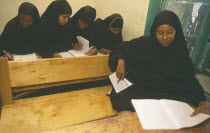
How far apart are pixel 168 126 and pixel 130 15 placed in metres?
2.14

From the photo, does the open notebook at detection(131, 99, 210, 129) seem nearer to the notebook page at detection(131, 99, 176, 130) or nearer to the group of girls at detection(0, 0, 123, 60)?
the notebook page at detection(131, 99, 176, 130)

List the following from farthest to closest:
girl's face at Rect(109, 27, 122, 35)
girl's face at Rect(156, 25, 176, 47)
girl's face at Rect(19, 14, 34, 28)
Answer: girl's face at Rect(109, 27, 122, 35) → girl's face at Rect(19, 14, 34, 28) → girl's face at Rect(156, 25, 176, 47)

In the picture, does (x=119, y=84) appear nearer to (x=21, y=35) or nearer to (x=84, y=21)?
(x=84, y=21)

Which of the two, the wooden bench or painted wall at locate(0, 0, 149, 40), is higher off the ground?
painted wall at locate(0, 0, 149, 40)

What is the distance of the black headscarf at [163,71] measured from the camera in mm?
1655

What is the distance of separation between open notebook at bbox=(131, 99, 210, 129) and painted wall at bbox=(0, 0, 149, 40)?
1.62m

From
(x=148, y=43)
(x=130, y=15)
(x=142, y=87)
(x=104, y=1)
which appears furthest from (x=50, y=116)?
(x=104, y=1)

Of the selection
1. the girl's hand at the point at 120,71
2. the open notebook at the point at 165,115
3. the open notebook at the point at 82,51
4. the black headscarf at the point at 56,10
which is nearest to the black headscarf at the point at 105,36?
the open notebook at the point at 82,51

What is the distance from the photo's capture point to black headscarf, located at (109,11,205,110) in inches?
65.2

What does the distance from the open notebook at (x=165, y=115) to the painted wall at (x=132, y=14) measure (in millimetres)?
1617

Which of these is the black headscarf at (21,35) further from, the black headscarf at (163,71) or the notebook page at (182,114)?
the notebook page at (182,114)

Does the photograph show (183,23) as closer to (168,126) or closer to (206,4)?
(206,4)

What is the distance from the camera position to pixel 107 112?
1829mm

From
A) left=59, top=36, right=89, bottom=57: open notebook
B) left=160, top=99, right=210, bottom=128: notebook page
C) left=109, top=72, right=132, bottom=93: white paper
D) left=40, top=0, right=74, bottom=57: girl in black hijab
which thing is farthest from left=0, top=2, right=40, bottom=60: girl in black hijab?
left=160, top=99, right=210, bottom=128: notebook page
